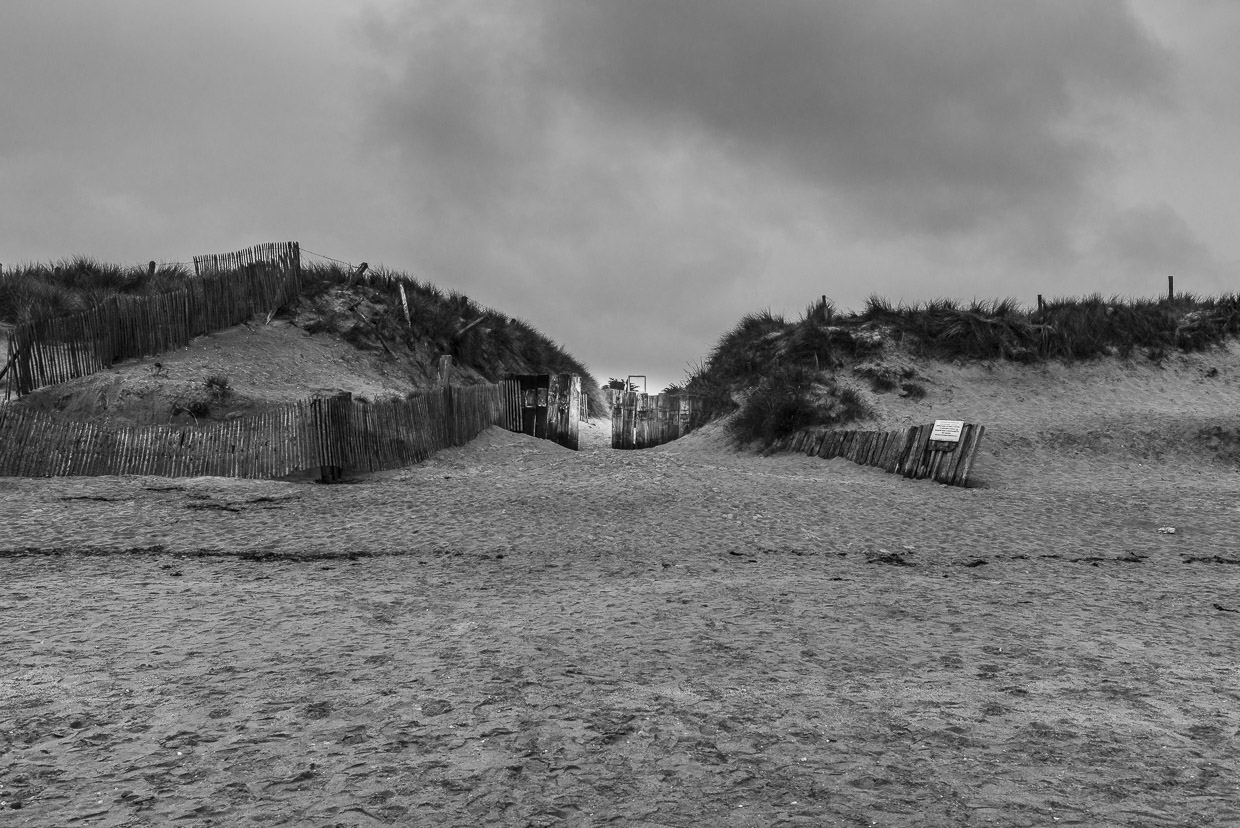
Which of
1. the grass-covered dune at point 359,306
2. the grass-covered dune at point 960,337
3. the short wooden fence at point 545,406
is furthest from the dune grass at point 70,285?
the grass-covered dune at point 960,337

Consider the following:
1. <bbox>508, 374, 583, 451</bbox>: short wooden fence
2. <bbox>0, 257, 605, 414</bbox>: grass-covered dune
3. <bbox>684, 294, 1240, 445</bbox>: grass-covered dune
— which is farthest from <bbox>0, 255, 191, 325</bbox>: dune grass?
<bbox>684, 294, 1240, 445</bbox>: grass-covered dune

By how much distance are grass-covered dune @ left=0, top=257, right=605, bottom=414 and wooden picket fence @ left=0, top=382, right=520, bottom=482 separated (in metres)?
9.89

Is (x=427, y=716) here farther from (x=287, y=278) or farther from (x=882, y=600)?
(x=287, y=278)

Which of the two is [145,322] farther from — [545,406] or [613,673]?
[613,673]

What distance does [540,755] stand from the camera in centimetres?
359

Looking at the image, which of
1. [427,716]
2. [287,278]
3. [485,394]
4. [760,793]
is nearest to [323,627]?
[427,716]

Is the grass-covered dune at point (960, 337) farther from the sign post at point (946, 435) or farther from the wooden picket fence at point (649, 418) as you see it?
the sign post at point (946, 435)

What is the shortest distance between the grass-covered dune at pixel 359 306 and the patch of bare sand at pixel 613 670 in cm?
1454

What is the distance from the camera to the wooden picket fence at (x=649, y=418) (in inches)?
947

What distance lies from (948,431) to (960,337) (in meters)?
7.35

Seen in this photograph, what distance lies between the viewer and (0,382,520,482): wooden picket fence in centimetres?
1314

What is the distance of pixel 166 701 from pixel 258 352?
18.1m

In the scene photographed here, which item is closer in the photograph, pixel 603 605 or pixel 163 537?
pixel 603 605

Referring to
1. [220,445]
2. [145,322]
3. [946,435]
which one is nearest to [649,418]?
[946,435]
